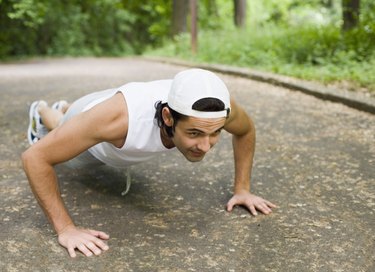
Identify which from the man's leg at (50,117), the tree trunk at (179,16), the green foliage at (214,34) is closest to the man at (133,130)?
the man's leg at (50,117)

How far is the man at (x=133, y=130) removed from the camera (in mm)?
2096

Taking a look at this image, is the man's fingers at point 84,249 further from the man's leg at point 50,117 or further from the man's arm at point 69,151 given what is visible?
the man's leg at point 50,117

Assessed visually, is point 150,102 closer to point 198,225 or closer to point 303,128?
point 198,225

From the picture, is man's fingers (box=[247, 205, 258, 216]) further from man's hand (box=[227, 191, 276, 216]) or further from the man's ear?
the man's ear

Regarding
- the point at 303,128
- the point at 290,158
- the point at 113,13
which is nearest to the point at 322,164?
the point at 290,158

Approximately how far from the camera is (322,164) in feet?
11.7

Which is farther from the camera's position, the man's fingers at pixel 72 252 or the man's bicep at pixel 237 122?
the man's bicep at pixel 237 122

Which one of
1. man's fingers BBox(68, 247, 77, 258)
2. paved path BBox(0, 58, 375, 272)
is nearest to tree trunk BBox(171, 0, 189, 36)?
paved path BBox(0, 58, 375, 272)

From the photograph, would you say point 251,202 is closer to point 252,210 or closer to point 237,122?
point 252,210

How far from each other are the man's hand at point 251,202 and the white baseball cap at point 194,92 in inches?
32.7

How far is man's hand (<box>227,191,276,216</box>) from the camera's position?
2743 millimetres

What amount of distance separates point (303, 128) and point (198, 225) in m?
2.45

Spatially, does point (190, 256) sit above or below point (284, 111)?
above

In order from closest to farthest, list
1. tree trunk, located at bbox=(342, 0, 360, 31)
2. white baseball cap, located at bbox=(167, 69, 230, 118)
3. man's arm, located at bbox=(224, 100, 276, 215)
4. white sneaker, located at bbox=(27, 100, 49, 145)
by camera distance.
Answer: white baseball cap, located at bbox=(167, 69, 230, 118), man's arm, located at bbox=(224, 100, 276, 215), white sneaker, located at bbox=(27, 100, 49, 145), tree trunk, located at bbox=(342, 0, 360, 31)
